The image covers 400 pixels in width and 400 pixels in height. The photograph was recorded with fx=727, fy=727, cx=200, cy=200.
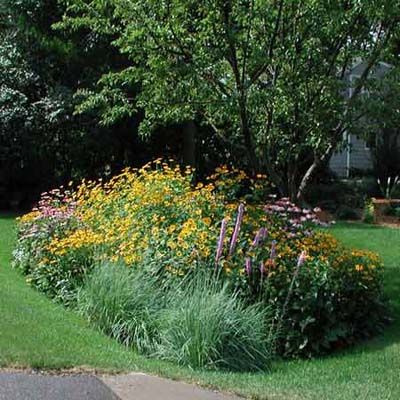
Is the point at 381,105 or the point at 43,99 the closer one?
the point at 381,105

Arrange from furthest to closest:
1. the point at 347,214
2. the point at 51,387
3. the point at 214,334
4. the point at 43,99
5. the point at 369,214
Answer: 1. the point at 43,99
2. the point at 347,214
3. the point at 369,214
4. the point at 214,334
5. the point at 51,387

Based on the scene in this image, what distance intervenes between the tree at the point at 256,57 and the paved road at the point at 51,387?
424 centimetres

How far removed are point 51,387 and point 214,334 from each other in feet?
6.49

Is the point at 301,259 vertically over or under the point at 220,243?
under

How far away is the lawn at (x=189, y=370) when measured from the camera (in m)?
5.81

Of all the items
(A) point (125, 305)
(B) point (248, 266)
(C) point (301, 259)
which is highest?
(C) point (301, 259)

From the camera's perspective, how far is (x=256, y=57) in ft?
28.0

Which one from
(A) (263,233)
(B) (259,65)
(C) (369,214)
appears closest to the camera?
(A) (263,233)

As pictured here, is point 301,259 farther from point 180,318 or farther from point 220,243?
point 180,318

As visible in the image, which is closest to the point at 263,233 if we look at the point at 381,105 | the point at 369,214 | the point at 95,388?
the point at 381,105

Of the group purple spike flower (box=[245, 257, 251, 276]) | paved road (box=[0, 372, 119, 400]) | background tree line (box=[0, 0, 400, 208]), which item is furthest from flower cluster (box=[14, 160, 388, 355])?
paved road (box=[0, 372, 119, 400])

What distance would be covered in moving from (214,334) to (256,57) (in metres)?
3.45

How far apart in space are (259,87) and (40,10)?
34.5ft

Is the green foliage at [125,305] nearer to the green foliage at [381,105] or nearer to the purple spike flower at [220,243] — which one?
the purple spike flower at [220,243]
